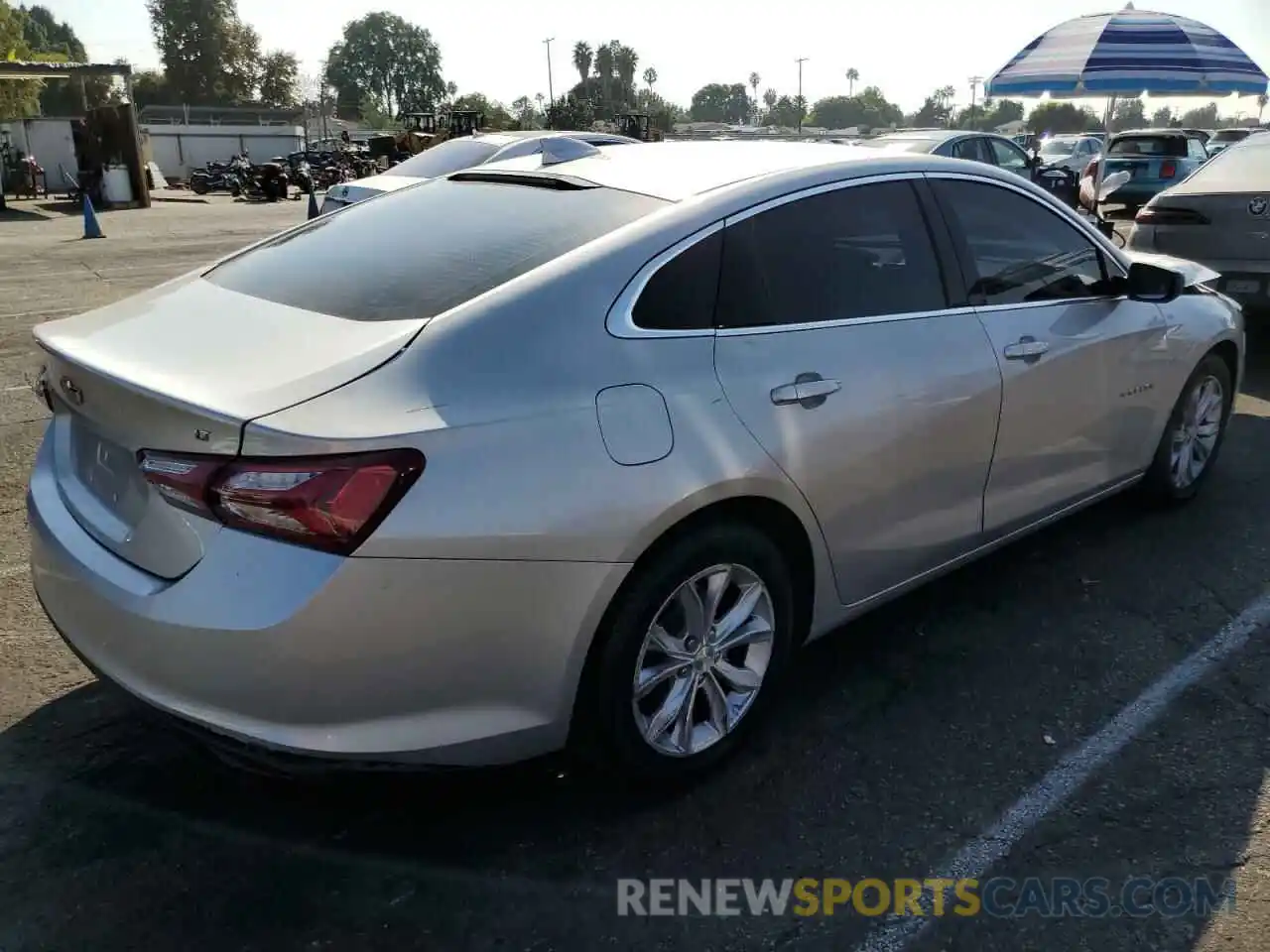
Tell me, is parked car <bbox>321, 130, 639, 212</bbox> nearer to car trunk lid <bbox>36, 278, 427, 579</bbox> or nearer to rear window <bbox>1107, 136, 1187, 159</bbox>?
car trunk lid <bbox>36, 278, 427, 579</bbox>

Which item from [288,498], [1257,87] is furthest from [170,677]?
[1257,87]

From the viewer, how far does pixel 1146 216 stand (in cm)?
803

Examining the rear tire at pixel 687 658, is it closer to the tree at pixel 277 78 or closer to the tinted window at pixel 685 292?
the tinted window at pixel 685 292

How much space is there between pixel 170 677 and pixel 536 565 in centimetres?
82

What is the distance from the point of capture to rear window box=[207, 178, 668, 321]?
2766mm

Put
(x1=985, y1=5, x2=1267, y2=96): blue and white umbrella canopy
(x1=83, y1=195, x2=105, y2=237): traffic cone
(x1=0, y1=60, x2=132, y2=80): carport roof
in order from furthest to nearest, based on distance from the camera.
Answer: (x1=0, y1=60, x2=132, y2=80): carport roof
(x1=83, y1=195, x2=105, y2=237): traffic cone
(x1=985, y1=5, x2=1267, y2=96): blue and white umbrella canopy

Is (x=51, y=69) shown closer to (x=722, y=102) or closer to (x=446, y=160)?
(x=446, y=160)

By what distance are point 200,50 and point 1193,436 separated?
338 feet

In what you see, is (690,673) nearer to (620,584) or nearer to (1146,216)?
(620,584)

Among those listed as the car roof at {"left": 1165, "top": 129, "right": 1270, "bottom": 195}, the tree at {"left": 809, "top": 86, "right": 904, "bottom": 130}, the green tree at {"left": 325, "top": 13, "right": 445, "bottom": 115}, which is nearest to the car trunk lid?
the car roof at {"left": 1165, "top": 129, "right": 1270, "bottom": 195}

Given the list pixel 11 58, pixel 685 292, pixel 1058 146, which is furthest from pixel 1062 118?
pixel 685 292

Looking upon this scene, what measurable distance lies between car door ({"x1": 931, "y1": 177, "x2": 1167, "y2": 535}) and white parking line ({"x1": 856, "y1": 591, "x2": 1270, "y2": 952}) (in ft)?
2.37

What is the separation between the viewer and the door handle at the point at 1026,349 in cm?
Result: 360

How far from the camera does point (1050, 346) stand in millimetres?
3771
